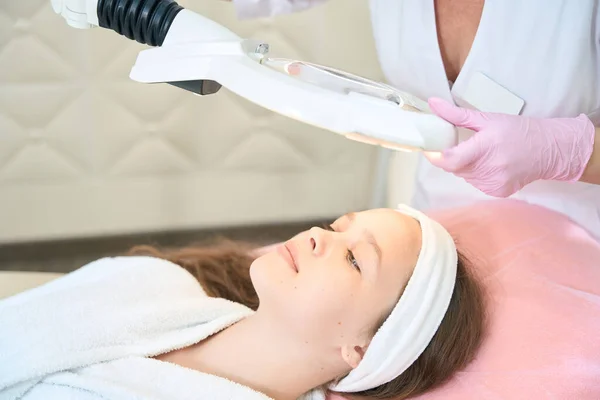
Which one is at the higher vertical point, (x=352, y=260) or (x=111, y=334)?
(x=352, y=260)

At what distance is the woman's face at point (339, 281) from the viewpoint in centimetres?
114

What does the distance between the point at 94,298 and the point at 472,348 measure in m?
0.71

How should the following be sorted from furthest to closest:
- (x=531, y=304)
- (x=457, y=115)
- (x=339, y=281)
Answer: (x=531, y=304) < (x=339, y=281) < (x=457, y=115)

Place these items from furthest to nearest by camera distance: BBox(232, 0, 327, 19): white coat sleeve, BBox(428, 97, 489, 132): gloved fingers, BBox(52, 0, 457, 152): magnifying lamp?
BBox(232, 0, 327, 19): white coat sleeve
BBox(428, 97, 489, 132): gloved fingers
BBox(52, 0, 457, 152): magnifying lamp

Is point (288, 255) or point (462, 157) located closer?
point (462, 157)

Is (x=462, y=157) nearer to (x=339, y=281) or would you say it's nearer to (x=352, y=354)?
(x=339, y=281)

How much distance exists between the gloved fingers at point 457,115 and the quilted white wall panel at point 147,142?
0.91m

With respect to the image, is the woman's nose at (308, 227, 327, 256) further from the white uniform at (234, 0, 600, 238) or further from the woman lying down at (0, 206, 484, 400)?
the white uniform at (234, 0, 600, 238)

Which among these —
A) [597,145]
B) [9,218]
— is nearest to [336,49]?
[597,145]

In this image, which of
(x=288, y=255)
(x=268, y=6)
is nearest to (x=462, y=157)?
(x=288, y=255)

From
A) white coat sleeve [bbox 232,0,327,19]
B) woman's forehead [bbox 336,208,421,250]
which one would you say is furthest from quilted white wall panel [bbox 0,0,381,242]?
woman's forehead [bbox 336,208,421,250]

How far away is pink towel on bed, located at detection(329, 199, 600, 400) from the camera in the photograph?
3.90 ft

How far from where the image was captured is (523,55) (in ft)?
4.07

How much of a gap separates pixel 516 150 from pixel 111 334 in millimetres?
765
